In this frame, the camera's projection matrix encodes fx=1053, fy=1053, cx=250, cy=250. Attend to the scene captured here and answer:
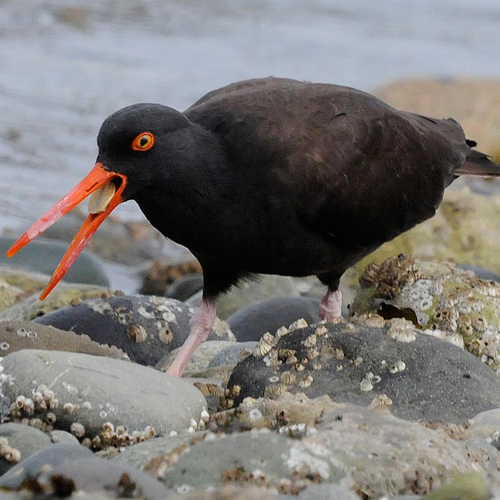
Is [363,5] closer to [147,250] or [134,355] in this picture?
[147,250]

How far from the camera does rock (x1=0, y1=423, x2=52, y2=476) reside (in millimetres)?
3309

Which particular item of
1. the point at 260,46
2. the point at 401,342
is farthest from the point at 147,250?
the point at 260,46

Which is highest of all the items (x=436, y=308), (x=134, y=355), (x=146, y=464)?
(x=146, y=464)

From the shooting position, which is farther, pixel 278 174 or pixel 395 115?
pixel 395 115

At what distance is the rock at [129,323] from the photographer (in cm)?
516

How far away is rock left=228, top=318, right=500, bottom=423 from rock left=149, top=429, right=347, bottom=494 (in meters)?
0.87

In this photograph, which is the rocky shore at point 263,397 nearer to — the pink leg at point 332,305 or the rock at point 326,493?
the rock at point 326,493

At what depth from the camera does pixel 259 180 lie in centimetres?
480

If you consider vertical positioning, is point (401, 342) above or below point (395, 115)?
below

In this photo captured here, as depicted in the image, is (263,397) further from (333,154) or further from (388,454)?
(333,154)

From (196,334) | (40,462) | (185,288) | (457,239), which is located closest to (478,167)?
(457,239)

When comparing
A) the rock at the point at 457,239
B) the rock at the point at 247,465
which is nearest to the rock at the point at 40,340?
the rock at the point at 247,465

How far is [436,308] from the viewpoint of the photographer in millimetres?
5117

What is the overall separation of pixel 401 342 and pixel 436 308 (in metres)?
0.95
